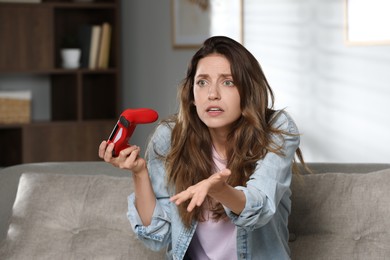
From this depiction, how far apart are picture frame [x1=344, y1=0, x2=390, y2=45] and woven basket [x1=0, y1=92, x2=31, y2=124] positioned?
2.26m

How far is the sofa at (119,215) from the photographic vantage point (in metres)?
2.21

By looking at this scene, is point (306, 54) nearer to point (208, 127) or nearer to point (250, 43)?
point (250, 43)

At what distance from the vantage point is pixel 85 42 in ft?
17.0

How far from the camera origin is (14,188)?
8.44 ft

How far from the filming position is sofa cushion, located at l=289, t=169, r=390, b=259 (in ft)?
7.20

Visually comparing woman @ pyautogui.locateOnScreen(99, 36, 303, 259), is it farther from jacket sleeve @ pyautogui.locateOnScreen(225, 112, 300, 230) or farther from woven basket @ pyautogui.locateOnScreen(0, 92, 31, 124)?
woven basket @ pyautogui.locateOnScreen(0, 92, 31, 124)

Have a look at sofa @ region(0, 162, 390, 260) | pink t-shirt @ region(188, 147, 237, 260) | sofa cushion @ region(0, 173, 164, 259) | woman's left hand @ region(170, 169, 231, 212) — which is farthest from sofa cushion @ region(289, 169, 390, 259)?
woman's left hand @ region(170, 169, 231, 212)

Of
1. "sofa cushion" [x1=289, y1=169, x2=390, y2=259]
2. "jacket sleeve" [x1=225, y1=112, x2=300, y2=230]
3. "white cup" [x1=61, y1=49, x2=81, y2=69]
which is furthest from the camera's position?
"white cup" [x1=61, y1=49, x2=81, y2=69]

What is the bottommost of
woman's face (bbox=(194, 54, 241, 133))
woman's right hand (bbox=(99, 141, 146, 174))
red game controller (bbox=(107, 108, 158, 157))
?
woman's right hand (bbox=(99, 141, 146, 174))

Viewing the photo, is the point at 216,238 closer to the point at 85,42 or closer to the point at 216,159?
the point at 216,159

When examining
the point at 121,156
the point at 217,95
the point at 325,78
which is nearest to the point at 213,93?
the point at 217,95

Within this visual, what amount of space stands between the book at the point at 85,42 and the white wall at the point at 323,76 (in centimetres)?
120

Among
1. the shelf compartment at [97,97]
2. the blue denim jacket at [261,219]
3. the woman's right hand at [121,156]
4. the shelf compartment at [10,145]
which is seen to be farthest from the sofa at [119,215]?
the shelf compartment at [97,97]

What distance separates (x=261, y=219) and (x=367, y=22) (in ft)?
6.75
